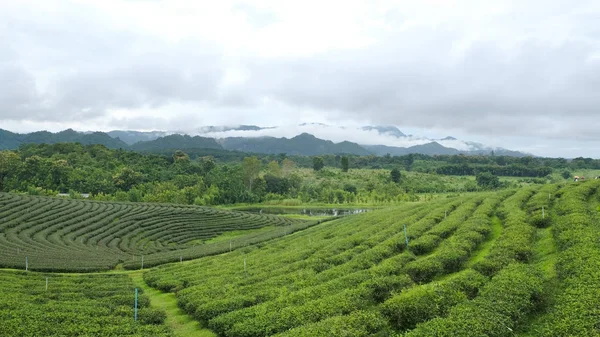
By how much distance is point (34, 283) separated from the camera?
24.3 meters

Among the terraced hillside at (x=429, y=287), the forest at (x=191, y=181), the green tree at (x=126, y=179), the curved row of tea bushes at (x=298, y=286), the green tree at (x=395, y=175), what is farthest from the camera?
the green tree at (x=395, y=175)

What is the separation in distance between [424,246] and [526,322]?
1039cm

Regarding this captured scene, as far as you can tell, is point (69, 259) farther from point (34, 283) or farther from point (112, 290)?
point (112, 290)

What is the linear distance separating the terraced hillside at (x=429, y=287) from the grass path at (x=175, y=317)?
54 centimetres

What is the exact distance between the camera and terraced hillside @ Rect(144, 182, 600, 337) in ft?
41.0

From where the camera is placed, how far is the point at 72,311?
1680 centimetres

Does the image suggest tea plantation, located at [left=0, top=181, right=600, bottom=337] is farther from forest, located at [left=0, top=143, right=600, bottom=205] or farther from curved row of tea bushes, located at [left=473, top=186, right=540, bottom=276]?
forest, located at [left=0, top=143, right=600, bottom=205]

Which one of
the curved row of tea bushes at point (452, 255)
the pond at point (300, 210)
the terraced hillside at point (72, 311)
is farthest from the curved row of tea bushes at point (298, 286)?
the pond at point (300, 210)

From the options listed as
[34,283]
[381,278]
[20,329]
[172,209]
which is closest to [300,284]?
[381,278]

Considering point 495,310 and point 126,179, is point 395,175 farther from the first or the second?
Result: point 495,310

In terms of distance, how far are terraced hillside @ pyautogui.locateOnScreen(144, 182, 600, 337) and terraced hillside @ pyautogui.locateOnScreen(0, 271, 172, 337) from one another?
2659 millimetres

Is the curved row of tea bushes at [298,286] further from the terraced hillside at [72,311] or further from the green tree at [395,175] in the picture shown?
the green tree at [395,175]

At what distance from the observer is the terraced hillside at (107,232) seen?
36062 millimetres

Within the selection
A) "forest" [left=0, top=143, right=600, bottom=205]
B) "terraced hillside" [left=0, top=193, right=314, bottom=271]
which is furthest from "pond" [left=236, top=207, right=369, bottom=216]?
"terraced hillside" [left=0, top=193, right=314, bottom=271]
